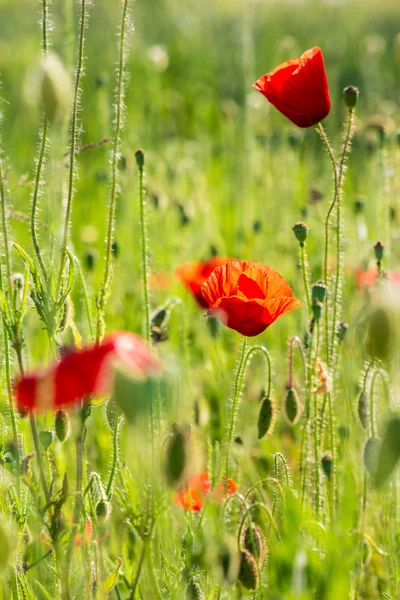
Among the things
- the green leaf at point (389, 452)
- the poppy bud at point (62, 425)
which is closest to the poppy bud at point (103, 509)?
the poppy bud at point (62, 425)

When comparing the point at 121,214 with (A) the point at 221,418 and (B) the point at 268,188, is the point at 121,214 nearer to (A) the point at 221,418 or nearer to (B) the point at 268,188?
(B) the point at 268,188

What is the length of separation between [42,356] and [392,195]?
128 cm

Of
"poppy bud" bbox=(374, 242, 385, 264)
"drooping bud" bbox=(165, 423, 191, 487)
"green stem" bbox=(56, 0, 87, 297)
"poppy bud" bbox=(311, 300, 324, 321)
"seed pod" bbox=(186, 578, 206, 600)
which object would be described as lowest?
"seed pod" bbox=(186, 578, 206, 600)

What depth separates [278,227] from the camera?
11.3 ft

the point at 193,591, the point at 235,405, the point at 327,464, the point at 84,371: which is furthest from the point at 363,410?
the point at 84,371

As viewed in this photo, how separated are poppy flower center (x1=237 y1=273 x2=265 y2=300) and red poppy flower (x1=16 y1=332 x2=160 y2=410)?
639mm

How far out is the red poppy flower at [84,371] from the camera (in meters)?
0.85

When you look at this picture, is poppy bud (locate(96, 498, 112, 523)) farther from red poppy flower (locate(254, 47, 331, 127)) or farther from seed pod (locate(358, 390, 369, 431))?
red poppy flower (locate(254, 47, 331, 127))

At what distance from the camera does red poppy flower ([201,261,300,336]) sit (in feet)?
4.53

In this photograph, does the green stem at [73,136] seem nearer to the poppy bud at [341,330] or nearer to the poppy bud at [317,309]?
the poppy bud at [317,309]

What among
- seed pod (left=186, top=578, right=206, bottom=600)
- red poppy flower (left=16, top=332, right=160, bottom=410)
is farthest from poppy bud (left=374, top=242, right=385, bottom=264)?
red poppy flower (left=16, top=332, right=160, bottom=410)

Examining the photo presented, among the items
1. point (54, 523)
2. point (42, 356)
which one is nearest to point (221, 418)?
point (42, 356)

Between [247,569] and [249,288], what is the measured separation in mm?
501

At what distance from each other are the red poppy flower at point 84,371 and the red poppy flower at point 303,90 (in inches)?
31.2
